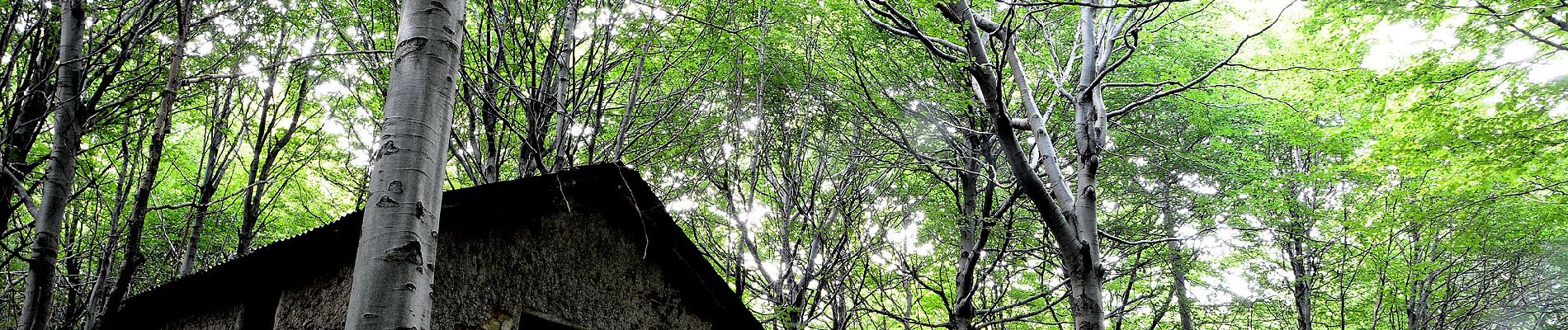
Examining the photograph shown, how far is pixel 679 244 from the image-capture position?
7000 millimetres

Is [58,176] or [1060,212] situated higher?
[1060,212]

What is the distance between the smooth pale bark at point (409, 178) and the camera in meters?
2.54

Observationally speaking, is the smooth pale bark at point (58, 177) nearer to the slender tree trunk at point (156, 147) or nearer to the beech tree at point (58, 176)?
the beech tree at point (58, 176)

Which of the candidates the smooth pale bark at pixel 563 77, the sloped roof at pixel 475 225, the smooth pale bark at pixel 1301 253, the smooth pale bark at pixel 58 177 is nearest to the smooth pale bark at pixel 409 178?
the sloped roof at pixel 475 225

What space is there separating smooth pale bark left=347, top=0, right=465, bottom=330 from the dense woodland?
2.46m

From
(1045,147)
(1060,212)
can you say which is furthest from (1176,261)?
(1060,212)

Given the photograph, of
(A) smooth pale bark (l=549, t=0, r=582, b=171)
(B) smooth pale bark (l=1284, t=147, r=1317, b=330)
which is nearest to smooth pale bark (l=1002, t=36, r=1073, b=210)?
(A) smooth pale bark (l=549, t=0, r=582, b=171)

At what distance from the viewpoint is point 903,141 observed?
36.8 ft

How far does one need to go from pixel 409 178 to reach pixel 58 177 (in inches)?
202

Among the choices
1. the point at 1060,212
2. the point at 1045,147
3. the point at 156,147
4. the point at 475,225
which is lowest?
the point at 475,225

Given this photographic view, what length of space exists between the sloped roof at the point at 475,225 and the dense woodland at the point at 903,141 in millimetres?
457

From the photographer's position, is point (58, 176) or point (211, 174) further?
point (211, 174)

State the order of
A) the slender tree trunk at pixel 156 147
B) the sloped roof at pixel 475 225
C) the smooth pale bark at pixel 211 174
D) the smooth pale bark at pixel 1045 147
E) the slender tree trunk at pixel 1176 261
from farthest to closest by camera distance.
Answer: the slender tree trunk at pixel 1176 261
the smooth pale bark at pixel 1045 147
the smooth pale bark at pixel 211 174
the sloped roof at pixel 475 225
the slender tree trunk at pixel 156 147

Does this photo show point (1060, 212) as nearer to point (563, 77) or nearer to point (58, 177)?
point (563, 77)
